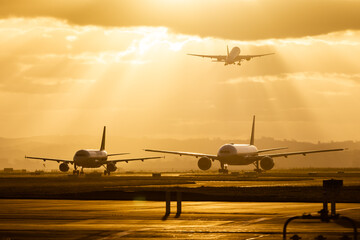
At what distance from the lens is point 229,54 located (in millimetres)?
164500

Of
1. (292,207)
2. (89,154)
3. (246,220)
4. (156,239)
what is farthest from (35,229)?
(89,154)

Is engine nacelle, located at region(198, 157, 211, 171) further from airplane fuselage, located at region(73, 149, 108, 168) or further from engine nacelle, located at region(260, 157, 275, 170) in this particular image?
airplane fuselage, located at region(73, 149, 108, 168)

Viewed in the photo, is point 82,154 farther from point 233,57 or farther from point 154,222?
point 154,222

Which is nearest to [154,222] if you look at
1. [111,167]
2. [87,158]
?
[87,158]

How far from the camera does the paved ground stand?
24.6 meters

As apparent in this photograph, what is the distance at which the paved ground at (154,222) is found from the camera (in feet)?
80.7

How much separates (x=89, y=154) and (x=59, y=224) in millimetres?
110240

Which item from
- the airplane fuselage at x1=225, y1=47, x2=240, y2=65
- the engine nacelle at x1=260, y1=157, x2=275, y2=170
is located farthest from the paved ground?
the airplane fuselage at x1=225, y1=47, x2=240, y2=65

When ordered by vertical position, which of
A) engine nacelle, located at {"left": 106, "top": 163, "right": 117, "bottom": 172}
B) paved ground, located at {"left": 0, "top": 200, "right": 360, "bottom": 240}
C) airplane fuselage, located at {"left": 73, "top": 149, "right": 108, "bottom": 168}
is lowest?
paved ground, located at {"left": 0, "top": 200, "right": 360, "bottom": 240}

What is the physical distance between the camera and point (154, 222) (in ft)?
96.1

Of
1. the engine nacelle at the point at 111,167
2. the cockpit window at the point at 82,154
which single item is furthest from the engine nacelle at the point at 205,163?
the cockpit window at the point at 82,154

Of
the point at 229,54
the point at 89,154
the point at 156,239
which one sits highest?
the point at 229,54

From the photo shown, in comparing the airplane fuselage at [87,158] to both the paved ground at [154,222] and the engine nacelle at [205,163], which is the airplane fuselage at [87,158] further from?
the paved ground at [154,222]

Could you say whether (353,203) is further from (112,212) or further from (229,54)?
(229,54)
